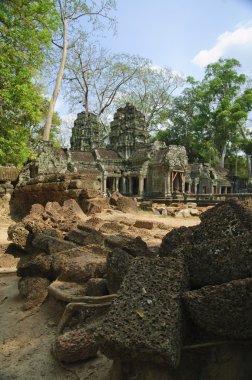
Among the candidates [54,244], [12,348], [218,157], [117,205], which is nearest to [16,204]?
[117,205]

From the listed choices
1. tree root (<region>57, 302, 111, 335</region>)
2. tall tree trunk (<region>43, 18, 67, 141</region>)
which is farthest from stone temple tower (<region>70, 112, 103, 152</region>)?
tree root (<region>57, 302, 111, 335</region>)

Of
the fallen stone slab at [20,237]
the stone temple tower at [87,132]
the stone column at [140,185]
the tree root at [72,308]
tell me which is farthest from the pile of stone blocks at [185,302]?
the stone temple tower at [87,132]

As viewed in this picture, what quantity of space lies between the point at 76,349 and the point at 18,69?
40.0 feet

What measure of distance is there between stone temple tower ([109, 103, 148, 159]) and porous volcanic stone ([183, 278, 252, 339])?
102 ft

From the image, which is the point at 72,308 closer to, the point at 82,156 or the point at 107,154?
the point at 82,156

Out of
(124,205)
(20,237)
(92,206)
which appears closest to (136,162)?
(124,205)

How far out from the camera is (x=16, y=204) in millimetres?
12211

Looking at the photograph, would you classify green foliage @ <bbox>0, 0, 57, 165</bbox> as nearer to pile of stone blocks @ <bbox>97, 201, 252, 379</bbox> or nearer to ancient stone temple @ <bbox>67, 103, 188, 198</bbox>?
pile of stone blocks @ <bbox>97, 201, 252, 379</bbox>

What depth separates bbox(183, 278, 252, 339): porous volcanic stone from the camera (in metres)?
1.96

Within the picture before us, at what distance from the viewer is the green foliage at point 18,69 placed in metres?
12.3

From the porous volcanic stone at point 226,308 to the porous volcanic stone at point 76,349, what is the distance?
0.98m

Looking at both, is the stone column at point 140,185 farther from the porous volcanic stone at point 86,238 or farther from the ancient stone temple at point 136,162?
the porous volcanic stone at point 86,238

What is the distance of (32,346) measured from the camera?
306 centimetres

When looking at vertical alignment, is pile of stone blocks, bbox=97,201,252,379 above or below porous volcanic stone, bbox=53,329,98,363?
above
